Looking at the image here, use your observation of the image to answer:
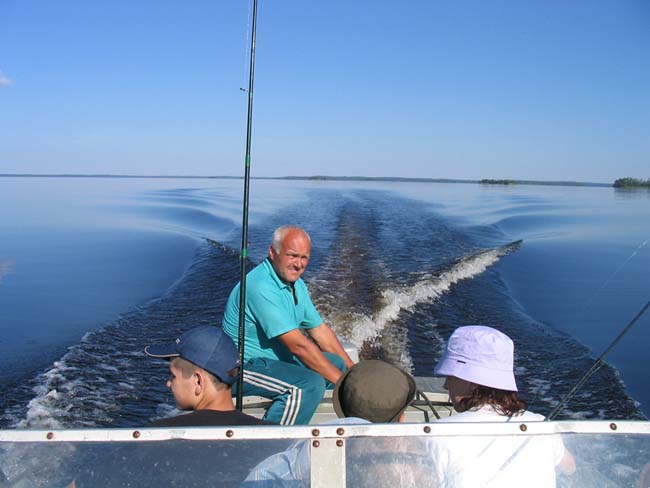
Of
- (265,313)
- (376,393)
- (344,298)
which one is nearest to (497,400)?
(376,393)

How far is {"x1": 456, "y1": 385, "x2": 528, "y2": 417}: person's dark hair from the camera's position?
6.02 ft

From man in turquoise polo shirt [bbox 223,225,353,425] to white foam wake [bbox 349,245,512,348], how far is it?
333 centimetres

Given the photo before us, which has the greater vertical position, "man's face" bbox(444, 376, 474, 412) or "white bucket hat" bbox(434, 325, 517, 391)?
"white bucket hat" bbox(434, 325, 517, 391)

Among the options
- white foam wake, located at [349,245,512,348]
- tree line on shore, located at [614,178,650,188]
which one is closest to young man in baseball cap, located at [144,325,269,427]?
white foam wake, located at [349,245,512,348]

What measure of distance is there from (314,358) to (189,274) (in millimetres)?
7073

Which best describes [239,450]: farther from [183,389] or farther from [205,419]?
[183,389]

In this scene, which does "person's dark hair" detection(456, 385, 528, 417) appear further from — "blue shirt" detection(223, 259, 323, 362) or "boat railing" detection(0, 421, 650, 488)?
"blue shirt" detection(223, 259, 323, 362)

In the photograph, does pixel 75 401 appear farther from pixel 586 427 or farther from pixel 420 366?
pixel 586 427

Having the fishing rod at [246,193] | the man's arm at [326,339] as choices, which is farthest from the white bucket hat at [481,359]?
the man's arm at [326,339]

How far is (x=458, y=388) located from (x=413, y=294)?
6.83 meters

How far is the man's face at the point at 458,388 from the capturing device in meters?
1.88

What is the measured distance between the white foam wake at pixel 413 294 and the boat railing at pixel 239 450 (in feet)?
17.2

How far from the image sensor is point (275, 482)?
1556 millimetres

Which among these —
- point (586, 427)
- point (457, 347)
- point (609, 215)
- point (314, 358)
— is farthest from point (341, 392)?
point (609, 215)
